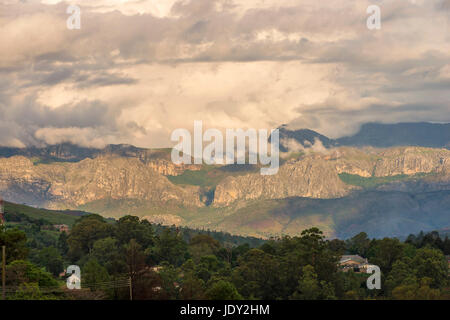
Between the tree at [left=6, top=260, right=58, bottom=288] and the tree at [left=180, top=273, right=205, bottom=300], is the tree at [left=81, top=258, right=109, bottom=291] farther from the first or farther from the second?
the tree at [left=180, top=273, right=205, bottom=300]

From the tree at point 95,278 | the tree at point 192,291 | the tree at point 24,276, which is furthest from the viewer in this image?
the tree at point 95,278

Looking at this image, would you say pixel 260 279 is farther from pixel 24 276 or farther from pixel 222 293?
pixel 24 276

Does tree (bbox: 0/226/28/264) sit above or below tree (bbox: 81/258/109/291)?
above

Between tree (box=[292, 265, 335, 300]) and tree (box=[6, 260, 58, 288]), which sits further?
tree (box=[292, 265, 335, 300])

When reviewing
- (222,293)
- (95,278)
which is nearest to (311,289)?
(222,293)

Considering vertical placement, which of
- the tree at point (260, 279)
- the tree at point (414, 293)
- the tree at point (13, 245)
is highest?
the tree at point (13, 245)

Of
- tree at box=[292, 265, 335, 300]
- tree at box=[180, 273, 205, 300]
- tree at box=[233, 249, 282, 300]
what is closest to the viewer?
tree at box=[180, 273, 205, 300]

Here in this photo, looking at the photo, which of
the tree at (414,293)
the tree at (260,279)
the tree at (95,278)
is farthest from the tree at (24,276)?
the tree at (414,293)

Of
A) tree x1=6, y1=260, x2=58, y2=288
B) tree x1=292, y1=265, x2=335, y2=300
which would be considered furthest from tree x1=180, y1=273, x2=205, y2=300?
tree x1=6, y1=260, x2=58, y2=288

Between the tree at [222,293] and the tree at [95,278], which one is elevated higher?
the tree at [95,278]

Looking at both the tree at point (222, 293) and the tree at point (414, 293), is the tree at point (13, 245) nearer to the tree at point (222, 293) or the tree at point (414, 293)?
the tree at point (222, 293)
